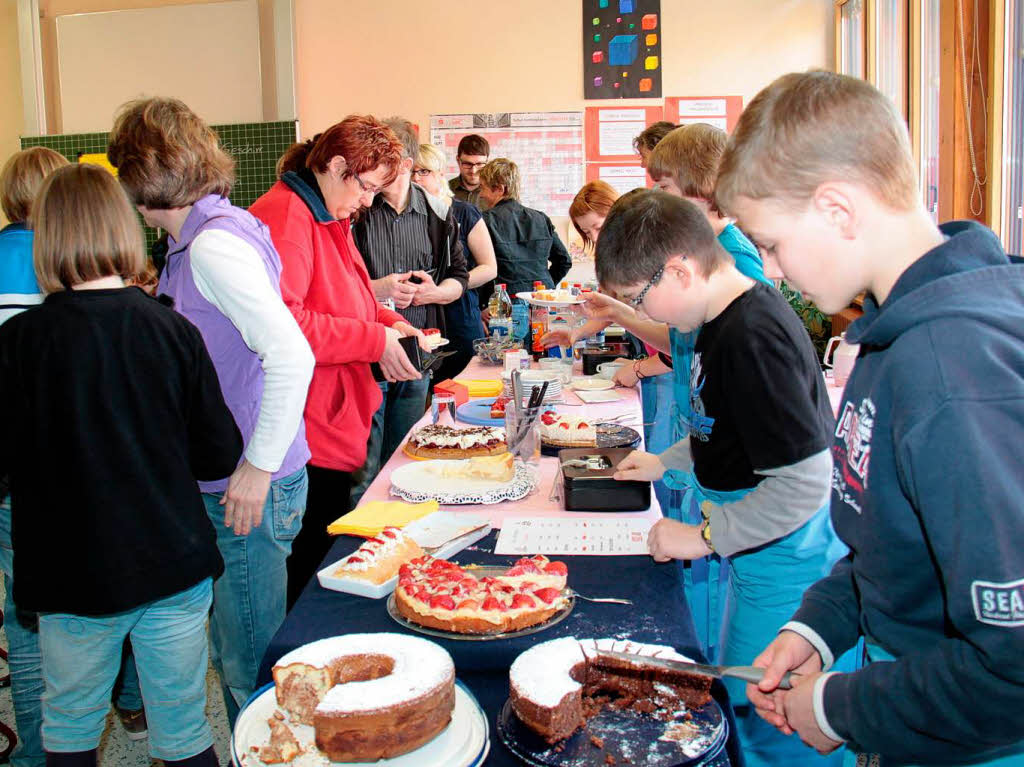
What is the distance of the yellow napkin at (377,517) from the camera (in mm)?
1623

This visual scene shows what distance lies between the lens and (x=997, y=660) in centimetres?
71

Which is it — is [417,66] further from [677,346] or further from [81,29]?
[677,346]

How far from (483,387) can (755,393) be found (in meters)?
1.61

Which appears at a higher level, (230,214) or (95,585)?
(230,214)

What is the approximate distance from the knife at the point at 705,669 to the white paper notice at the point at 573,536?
45cm

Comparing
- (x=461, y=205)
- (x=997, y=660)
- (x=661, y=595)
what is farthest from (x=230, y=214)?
(x=461, y=205)

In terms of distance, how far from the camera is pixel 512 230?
15.5 ft

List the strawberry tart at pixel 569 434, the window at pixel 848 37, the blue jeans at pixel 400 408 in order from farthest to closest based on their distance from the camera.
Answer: the window at pixel 848 37 < the blue jeans at pixel 400 408 < the strawberry tart at pixel 569 434

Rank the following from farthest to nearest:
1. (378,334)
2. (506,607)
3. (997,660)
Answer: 1. (378,334)
2. (506,607)
3. (997,660)

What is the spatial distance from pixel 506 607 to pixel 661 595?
0.28 m

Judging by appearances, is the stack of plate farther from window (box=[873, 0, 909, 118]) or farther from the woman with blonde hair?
window (box=[873, 0, 909, 118])

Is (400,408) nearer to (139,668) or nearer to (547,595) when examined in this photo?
(139,668)

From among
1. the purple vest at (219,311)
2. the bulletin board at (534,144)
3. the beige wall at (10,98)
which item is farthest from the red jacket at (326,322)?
the beige wall at (10,98)

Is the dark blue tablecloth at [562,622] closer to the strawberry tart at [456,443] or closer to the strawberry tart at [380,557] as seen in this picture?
the strawberry tart at [380,557]
